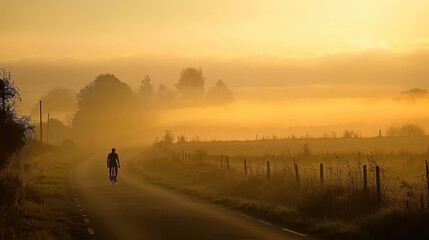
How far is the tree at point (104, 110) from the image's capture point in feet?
429

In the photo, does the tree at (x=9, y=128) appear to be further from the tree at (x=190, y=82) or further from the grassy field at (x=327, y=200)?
the tree at (x=190, y=82)

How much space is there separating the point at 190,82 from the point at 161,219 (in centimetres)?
13166

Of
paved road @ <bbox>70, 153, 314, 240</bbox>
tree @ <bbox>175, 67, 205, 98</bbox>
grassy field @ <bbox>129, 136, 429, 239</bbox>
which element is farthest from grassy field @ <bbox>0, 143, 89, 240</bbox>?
tree @ <bbox>175, 67, 205, 98</bbox>

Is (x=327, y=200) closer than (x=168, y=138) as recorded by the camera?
Yes

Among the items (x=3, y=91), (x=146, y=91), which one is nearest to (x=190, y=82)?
(x=146, y=91)

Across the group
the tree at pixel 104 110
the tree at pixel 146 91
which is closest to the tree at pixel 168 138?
the tree at pixel 104 110

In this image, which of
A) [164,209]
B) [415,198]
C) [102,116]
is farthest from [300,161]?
[102,116]

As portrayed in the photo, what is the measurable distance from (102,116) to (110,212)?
353 ft

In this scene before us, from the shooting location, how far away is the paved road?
1889 cm

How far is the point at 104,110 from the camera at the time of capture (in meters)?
132

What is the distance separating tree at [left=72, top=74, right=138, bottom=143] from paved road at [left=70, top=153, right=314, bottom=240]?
316ft

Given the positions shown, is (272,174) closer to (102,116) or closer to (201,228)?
(201,228)

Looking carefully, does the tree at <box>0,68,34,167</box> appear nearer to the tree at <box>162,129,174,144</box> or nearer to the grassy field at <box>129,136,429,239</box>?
the grassy field at <box>129,136,429,239</box>

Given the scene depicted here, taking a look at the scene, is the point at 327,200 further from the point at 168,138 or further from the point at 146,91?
the point at 146,91
